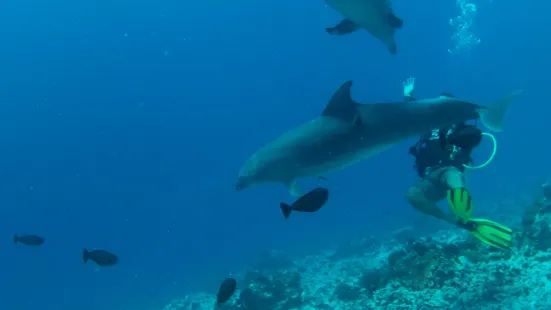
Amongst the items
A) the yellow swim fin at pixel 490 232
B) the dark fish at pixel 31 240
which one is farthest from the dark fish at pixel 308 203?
the dark fish at pixel 31 240

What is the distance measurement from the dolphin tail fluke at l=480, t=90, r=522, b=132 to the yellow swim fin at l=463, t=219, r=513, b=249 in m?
→ 1.47

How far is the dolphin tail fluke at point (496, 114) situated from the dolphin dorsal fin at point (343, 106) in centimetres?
193

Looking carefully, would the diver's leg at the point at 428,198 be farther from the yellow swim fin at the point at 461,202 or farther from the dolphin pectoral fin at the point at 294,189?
the dolphin pectoral fin at the point at 294,189

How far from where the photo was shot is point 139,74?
12556cm

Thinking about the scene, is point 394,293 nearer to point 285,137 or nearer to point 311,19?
point 285,137

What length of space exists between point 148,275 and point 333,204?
34450 millimetres

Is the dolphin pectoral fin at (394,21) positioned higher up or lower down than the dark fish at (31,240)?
lower down

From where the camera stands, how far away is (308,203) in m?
4.88

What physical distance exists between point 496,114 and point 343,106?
2274 mm

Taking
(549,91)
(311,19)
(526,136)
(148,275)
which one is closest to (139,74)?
(311,19)

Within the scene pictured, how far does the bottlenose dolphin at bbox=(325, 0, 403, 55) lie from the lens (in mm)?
5727

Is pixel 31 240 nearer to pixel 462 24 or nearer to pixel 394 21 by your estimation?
pixel 394 21

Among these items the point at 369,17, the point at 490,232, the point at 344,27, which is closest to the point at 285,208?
the point at 490,232

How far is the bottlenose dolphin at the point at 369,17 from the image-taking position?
5.73 meters
